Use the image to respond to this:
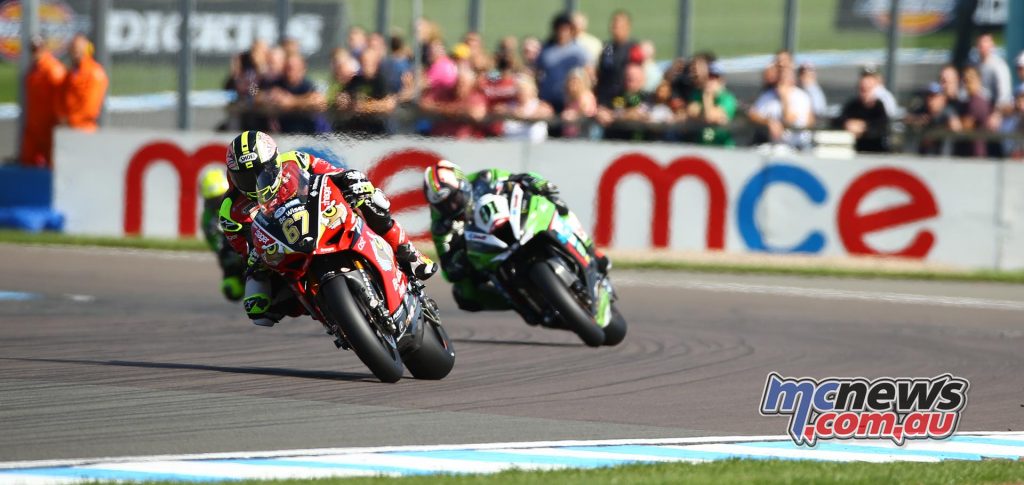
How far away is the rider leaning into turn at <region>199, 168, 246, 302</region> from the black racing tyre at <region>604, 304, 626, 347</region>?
320 cm

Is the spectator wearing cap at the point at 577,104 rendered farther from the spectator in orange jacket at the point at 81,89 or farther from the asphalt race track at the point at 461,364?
the spectator in orange jacket at the point at 81,89

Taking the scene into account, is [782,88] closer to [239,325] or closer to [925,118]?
[925,118]

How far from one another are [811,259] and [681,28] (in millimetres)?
3383

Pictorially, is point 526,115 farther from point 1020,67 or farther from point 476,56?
point 1020,67

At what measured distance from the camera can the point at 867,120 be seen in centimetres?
1784

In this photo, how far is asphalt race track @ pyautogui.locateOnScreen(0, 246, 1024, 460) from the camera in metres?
7.74

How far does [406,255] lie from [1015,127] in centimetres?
1041

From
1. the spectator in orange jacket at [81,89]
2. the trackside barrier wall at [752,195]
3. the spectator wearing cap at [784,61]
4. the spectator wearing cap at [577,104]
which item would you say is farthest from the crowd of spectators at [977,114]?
the spectator in orange jacket at [81,89]

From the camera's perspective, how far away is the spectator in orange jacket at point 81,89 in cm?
1914

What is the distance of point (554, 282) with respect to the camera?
426 inches

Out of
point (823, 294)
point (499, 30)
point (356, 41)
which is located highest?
point (499, 30)

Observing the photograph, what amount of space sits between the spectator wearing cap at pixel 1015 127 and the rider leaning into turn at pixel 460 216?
7.78 metres

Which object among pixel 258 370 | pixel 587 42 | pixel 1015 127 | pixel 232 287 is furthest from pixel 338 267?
pixel 1015 127

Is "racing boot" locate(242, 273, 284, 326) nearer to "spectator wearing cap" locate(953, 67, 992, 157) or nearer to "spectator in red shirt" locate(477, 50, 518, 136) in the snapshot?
"spectator in red shirt" locate(477, 50, 518, 136)
